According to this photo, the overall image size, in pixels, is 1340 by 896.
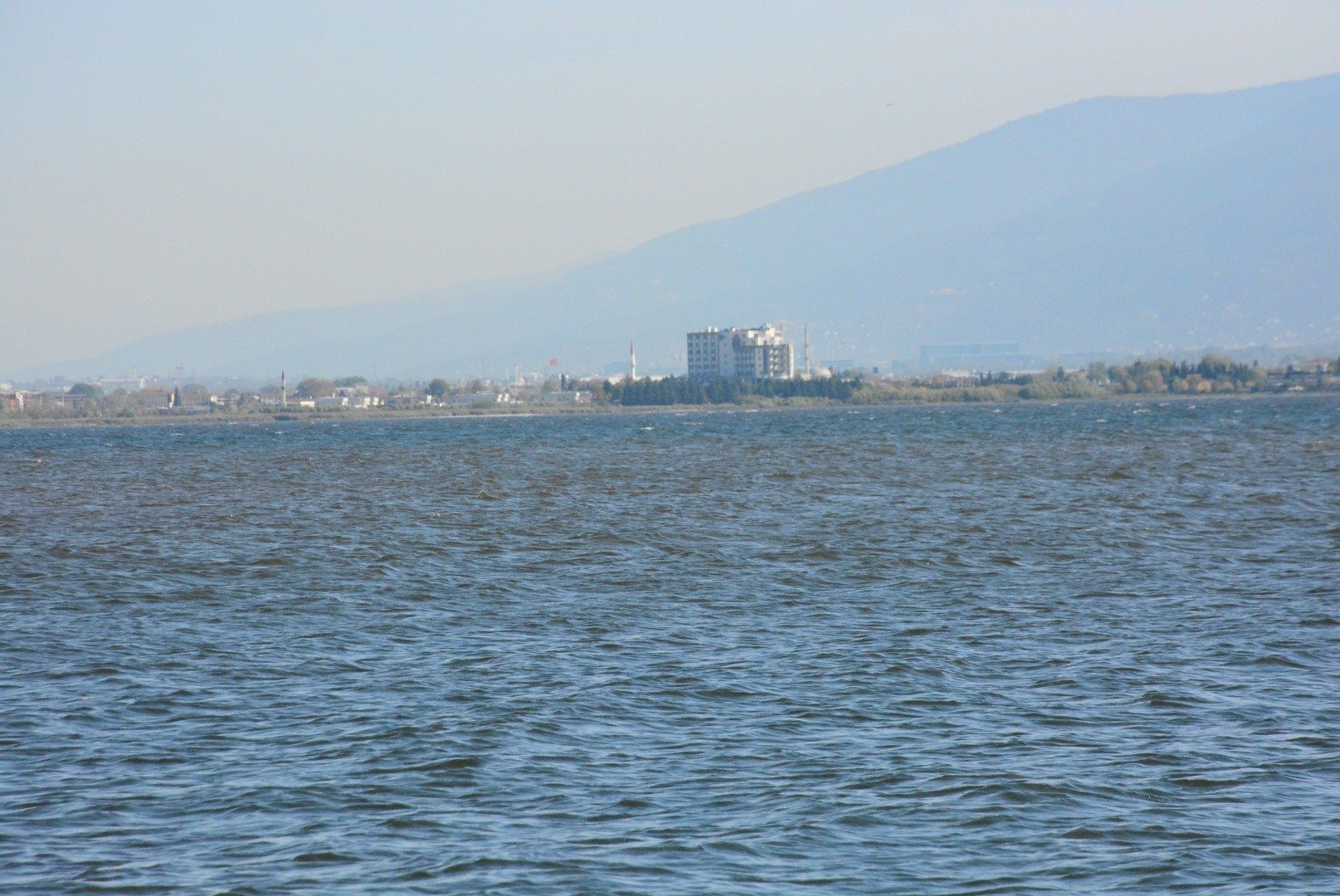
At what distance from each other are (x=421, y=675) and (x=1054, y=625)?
9583 millimetres

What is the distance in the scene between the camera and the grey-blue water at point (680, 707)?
12.3 metres

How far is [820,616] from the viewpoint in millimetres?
24578

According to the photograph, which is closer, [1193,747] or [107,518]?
[1193,747]

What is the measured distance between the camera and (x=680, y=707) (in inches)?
689

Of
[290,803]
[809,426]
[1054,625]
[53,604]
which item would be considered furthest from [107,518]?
[809,426]

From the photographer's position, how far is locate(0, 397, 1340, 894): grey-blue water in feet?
40.3

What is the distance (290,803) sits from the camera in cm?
1369

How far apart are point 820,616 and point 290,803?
12323 millimetres

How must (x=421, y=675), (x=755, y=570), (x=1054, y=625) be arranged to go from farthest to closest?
(x=755, y=570) < (x=1054, y=625) < (x=421, y=675)

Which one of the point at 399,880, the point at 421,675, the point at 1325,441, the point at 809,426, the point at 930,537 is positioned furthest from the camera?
the point at 809,426

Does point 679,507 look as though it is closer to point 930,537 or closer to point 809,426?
point 930,537

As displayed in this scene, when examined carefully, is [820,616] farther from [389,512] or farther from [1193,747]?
[389,512]

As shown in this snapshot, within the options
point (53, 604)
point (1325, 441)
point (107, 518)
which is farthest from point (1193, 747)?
point (1325, 441)

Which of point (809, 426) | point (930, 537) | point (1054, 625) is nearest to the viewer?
point (1054, 625)
